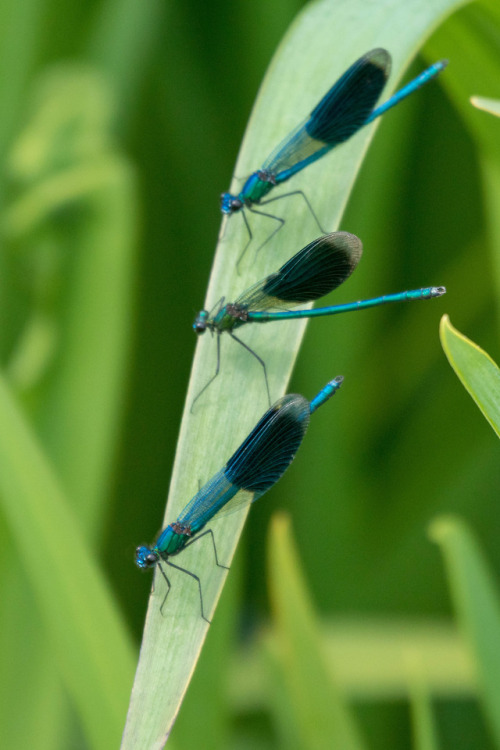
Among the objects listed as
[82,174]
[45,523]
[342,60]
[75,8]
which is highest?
[75,8]

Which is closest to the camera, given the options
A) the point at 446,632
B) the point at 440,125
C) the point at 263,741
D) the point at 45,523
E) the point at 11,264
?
the point at 45,523

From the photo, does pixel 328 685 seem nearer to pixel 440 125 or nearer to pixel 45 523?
pixel 45 523

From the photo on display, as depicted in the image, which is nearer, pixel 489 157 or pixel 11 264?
pixel 489 157

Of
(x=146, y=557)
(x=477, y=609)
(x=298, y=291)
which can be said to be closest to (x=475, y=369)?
(x=477, y=609)

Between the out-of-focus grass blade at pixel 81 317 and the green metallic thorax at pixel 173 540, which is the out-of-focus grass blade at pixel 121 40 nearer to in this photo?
the out-of-focus grass blade at pixel 81 317

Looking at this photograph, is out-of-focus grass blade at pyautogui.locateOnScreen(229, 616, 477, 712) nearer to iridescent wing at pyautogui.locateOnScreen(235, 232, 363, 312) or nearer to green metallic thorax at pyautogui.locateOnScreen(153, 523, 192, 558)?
green metallic thorax at pyautogui.locateOnScreen(153, 523, 192, 558)

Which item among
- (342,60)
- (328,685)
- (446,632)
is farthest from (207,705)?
(342,60)
